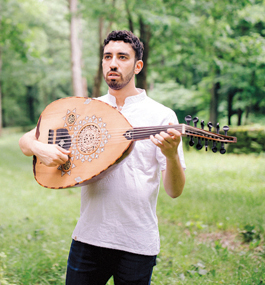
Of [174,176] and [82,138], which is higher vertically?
[82,138]

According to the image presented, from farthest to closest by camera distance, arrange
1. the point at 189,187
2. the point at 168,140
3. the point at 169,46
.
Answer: the point at 169,46
the point at 189,187
the point at 168,140

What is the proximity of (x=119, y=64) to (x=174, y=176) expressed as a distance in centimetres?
76

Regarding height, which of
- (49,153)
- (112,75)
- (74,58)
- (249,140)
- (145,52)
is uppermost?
(74,58)

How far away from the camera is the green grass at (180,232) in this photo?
3.19 m

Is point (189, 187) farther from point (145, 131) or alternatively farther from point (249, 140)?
point (249, 140)

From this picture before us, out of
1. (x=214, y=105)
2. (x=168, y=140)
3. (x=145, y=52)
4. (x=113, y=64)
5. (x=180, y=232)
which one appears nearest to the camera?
(x=168, y=140)

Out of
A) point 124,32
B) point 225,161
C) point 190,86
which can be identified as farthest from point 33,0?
point 124,32

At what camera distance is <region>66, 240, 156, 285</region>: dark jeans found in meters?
1.70

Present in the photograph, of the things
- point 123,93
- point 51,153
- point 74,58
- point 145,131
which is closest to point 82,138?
point 51,153

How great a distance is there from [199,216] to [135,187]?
3501 millimetres

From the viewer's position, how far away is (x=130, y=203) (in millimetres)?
1713

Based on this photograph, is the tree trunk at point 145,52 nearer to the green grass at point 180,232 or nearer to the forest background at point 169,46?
the forest background at point 169,46

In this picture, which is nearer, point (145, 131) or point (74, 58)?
point (145, 131)

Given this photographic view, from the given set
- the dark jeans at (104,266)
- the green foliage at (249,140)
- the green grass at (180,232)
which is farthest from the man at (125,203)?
the green foliage at (249,140)
